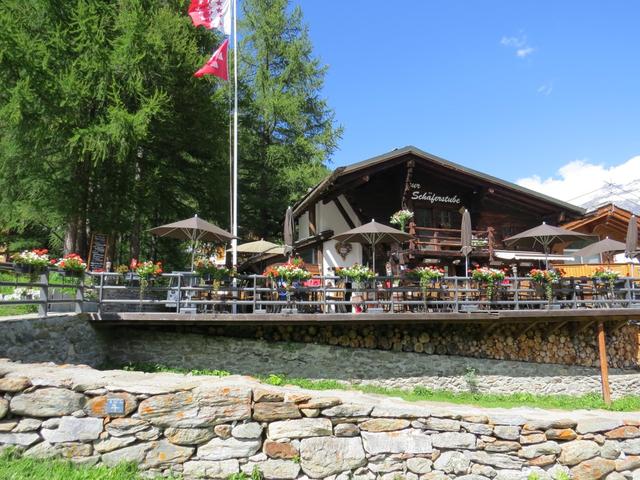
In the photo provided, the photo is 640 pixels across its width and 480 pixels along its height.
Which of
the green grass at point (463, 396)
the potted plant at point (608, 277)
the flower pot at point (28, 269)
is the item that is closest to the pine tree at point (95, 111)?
the flower pot at point (28, 269)

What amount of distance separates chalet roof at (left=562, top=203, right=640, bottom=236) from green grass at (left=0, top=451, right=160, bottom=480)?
2198 cm

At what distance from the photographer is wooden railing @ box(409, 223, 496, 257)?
17.2 m

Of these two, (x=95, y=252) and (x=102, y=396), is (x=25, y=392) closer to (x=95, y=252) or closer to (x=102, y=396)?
(x=102, y=396)

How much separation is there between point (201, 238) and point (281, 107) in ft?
48.5

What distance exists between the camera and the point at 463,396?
1219 cm

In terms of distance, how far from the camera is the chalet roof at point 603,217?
21828 millimetres

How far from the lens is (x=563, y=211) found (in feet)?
65.7

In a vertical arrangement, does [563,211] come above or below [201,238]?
above

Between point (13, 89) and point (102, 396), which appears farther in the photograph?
point (13, 89)

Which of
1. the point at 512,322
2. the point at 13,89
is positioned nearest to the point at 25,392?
the point at 512,322

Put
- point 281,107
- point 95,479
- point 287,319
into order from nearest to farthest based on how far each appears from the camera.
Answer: point 95,479 < point 287,319 < point 281,107

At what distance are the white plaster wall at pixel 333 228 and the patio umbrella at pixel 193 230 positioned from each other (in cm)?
574

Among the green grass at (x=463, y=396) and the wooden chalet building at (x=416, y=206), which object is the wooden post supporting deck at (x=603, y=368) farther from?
the wooden chalet building at (x=416, y=206)

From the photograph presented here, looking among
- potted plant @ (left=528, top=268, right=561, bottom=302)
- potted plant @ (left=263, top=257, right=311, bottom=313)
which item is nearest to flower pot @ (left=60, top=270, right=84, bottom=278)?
potted plant @ (left=263, top=257, right=311, bottom=313)
